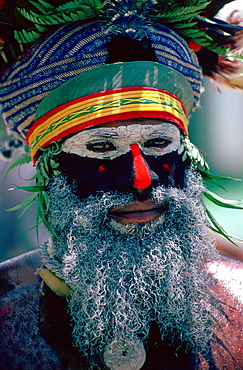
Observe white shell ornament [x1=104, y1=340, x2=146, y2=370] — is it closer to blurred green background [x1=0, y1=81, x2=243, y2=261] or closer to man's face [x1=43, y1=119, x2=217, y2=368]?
man's face [x1=43, y1=119, x2=217, y2=368]

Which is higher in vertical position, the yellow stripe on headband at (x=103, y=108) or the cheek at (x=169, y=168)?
the yellow stripe on headband at (x=103, y=108)

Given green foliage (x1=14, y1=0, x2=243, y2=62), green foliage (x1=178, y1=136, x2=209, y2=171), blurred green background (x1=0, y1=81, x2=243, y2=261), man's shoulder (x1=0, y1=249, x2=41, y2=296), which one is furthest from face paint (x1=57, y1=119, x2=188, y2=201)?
blurred green background (x1=0, y1=81, x2=243, y2=261)

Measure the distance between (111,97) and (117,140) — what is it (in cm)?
22

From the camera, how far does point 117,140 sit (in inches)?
77.3

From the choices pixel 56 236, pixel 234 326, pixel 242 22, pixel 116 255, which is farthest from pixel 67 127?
pixel 234 326

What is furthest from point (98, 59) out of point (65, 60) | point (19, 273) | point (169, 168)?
point (19, 273)

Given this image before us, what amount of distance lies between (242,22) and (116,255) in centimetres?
161

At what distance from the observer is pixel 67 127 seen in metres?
1.99

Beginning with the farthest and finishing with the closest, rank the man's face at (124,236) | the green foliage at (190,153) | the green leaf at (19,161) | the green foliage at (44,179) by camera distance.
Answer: the green leaf at (19,161)
the green foliage at (190,153)
the green foliage at (44,179)
the man's face at (124,236)

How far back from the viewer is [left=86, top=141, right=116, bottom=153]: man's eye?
1.98m

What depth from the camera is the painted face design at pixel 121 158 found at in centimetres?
193

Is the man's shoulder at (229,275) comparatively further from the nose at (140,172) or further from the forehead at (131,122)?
the forehead at (131,122)

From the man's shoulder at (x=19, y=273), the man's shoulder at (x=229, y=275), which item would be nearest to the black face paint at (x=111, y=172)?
the man's shoulder at (x=229, y=275)

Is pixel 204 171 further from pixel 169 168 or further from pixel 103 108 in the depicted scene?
pixel 103 108
